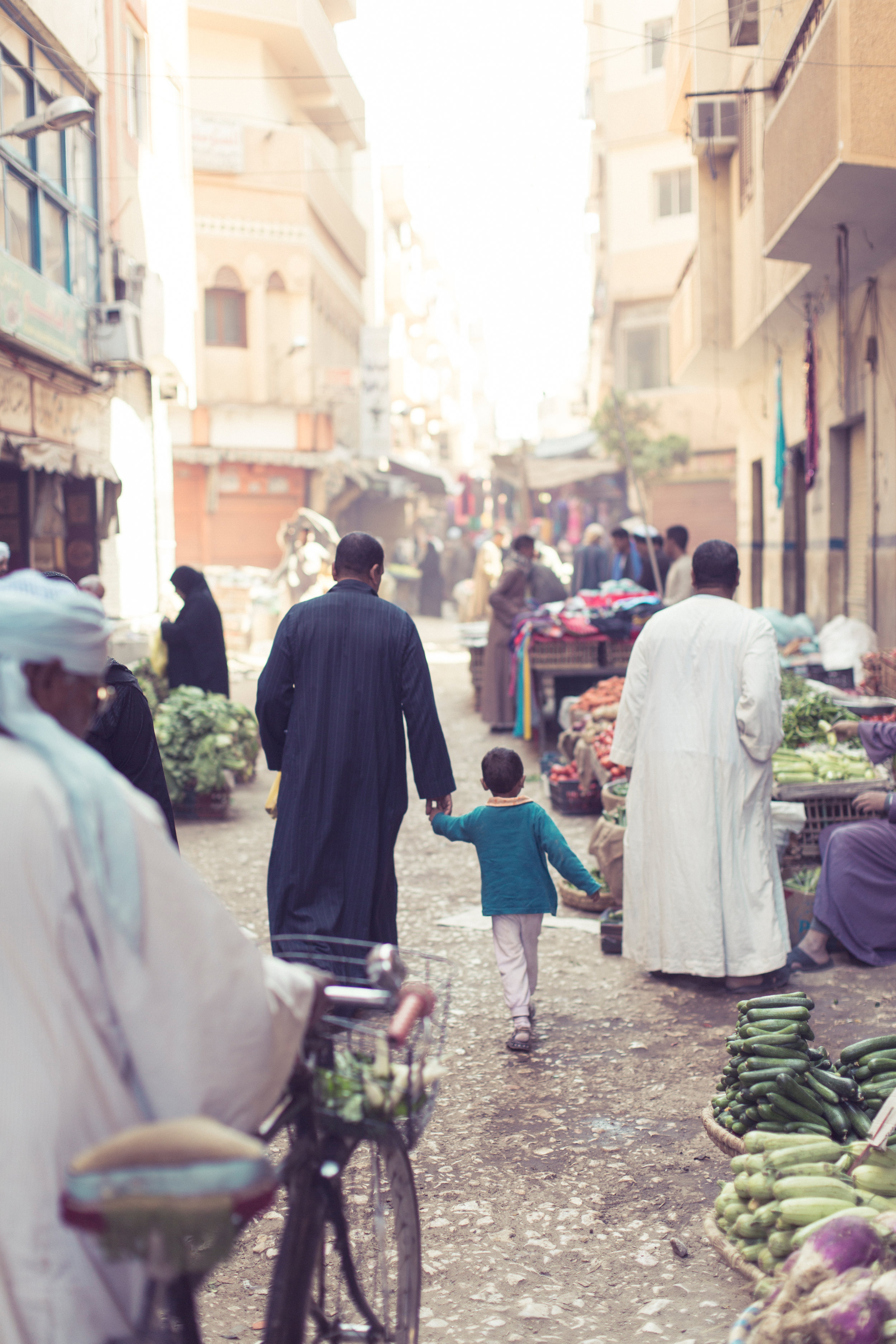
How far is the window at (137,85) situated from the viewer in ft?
52.9

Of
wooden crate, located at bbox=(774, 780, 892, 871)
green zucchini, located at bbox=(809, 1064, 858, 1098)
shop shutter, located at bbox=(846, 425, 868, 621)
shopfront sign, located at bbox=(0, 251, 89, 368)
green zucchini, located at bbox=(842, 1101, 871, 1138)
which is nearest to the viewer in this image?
green zucchini, located at bbox=(842, 1101, 871, 1138)

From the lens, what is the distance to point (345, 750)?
14.4 feet

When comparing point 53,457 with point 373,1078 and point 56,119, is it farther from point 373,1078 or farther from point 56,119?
point 373,1078

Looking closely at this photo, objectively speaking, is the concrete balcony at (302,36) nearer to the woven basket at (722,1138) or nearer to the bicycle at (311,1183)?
the woven basket at (722,1138)

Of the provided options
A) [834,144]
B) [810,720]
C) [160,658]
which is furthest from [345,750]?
[160,658]

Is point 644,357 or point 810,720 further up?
point 644,357

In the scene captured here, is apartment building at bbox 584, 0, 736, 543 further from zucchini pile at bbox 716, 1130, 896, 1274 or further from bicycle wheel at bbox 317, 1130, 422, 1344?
bicycle wheel at bbox 317, 1130, 422, 1344

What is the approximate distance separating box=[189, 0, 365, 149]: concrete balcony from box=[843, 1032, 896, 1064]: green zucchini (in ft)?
75.4

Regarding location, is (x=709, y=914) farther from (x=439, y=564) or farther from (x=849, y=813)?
(x=439, y=564)

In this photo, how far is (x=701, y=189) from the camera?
51.6 ft

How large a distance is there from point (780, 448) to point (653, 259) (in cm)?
1947

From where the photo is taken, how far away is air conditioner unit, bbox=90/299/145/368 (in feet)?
47.4

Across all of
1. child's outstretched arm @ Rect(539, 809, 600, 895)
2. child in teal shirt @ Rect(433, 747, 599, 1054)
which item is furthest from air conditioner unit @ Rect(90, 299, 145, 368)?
child's outstretched arm @ Rect(539, 809, 600, 895)

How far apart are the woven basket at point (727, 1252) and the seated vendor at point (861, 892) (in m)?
2.45
